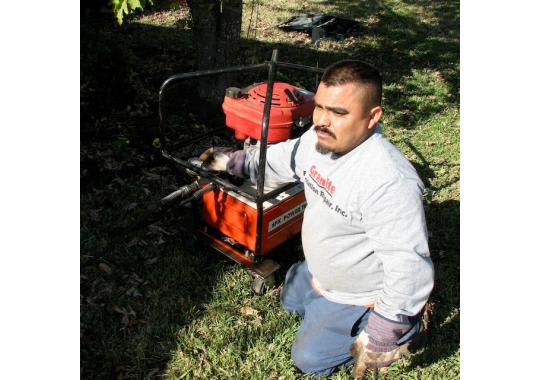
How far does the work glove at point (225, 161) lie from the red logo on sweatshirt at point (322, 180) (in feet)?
1.87

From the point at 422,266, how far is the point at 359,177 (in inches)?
19.1

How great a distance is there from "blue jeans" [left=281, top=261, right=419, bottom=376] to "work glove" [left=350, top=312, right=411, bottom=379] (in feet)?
1.01

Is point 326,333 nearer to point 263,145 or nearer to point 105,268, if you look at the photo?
point 263,145

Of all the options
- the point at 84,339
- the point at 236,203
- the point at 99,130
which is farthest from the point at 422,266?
the point at 99,130

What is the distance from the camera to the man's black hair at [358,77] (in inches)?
82.4

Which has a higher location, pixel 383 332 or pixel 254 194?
pixel 254 194

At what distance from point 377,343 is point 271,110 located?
5.09ft

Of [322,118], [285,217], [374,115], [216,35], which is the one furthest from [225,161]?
[216,35]

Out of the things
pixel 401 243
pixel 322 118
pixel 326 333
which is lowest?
pixel 326 333

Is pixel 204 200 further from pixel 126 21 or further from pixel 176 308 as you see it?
pixel 126 21

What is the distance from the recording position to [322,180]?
2.43 m

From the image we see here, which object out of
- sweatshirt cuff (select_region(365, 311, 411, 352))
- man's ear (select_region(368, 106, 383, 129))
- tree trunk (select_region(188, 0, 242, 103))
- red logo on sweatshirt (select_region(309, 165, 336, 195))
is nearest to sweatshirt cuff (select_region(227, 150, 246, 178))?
red logo on sweatshirt (select_region(309, 165, 336, 195))

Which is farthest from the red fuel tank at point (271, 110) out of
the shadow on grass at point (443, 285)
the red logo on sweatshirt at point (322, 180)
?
the shadow on grass at point (443, 285)

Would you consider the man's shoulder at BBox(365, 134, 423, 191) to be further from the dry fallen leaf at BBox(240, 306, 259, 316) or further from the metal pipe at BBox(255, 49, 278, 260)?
the dry fallen leaf at BBox(240, 306, 259, 316)
